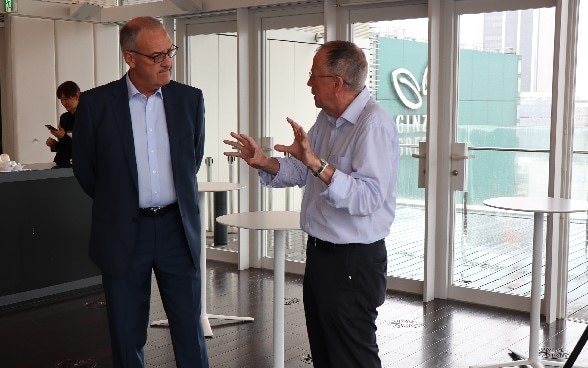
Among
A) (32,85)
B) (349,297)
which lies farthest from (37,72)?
(349,297)

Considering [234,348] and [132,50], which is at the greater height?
[132,50]

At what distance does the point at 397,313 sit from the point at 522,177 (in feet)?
4.83

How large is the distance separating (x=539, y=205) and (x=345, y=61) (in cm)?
222

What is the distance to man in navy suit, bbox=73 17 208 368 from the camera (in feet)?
10.1

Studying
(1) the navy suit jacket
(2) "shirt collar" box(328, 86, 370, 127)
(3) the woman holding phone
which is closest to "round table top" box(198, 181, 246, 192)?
(3) the woman holding phone

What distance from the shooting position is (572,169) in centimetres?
549

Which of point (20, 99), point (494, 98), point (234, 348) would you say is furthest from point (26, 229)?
point (494, 98)

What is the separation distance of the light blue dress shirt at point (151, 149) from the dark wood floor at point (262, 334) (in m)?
1.71

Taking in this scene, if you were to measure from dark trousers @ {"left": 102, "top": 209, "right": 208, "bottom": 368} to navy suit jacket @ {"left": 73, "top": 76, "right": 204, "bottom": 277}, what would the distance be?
0.05 metres

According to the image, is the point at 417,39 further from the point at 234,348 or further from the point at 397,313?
the point at 234,348

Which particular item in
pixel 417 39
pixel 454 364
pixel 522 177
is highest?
pixel 417 39

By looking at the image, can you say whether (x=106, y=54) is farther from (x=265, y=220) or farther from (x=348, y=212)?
(x=348, y=212)

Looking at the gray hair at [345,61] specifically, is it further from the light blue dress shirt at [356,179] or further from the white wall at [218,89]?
the white wall at [218,89]

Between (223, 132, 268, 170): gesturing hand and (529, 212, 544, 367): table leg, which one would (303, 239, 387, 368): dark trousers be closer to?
(223, 132, 268, 170): gesturing hand
